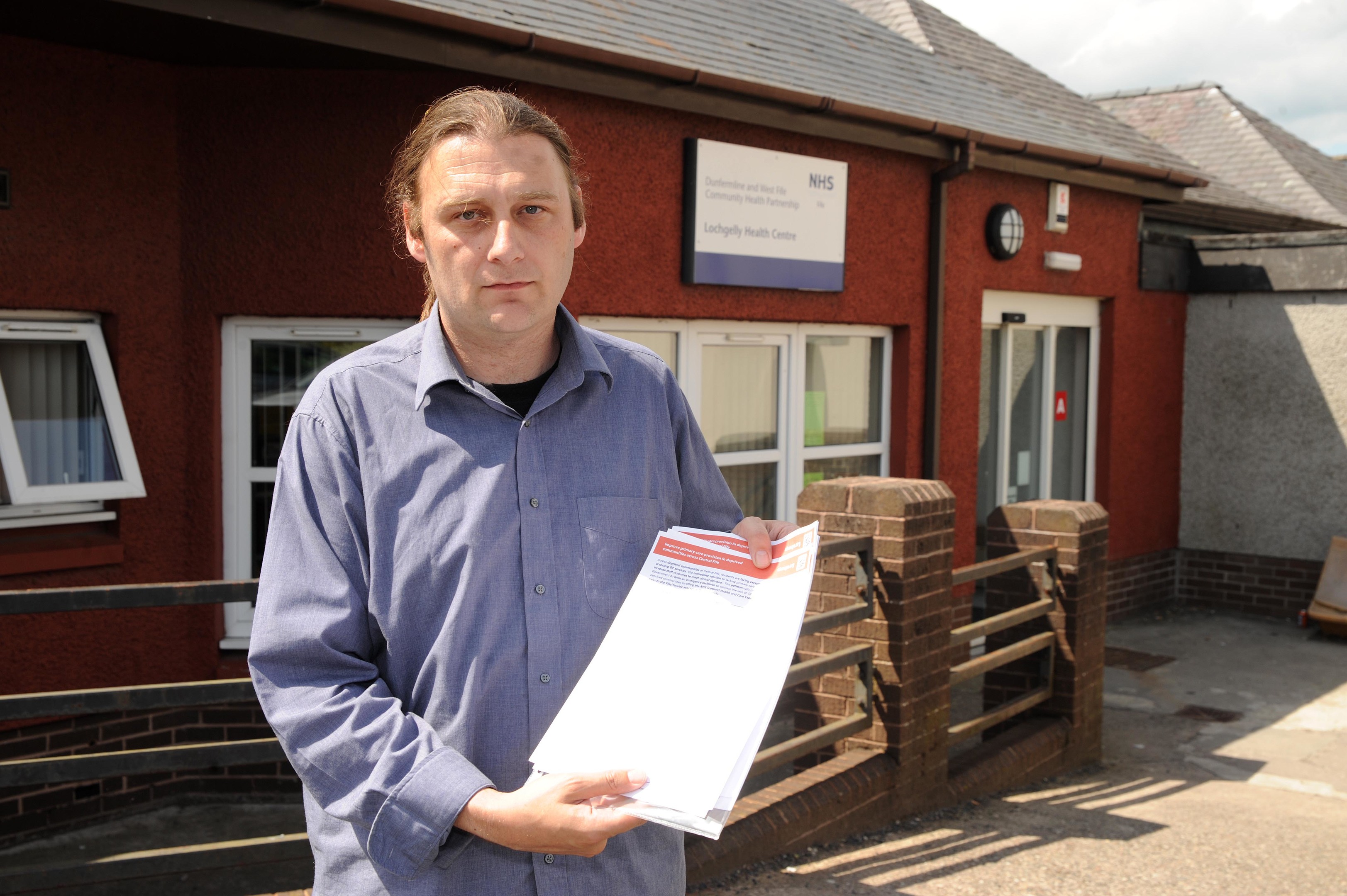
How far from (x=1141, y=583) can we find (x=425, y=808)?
991cm

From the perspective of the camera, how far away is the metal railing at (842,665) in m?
4.39

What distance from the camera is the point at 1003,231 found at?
8.30 metres

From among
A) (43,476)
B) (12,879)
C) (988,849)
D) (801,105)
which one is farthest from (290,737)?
(801,105)

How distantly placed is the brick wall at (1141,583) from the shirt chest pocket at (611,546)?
891 cm

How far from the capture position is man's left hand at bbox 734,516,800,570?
185 cm

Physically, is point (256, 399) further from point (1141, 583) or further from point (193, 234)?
point (1141, 583)

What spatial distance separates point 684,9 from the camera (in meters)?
7.09

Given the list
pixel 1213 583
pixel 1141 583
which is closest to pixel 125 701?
pixel 1141 583

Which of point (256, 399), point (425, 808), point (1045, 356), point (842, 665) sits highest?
point (1045, 356)

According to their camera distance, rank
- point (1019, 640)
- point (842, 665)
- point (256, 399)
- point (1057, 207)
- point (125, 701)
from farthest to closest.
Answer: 1. point (1057, 207)
2. point (1019, 640)
3. point (256, 399)
4. point (842, 665)
5. point (125, 701)

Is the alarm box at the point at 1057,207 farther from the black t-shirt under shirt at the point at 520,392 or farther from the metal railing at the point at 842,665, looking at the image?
the black t-shirt under shirt at the point at 520,392

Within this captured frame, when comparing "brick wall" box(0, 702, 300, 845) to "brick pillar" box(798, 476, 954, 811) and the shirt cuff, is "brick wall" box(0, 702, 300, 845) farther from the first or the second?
the shirt cuff

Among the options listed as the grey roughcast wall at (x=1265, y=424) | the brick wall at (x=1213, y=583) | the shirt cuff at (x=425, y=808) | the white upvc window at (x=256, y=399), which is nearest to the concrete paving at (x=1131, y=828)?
the white upvc window at (x=256, y=399)

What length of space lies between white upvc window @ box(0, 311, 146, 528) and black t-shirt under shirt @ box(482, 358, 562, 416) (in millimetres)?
3978
